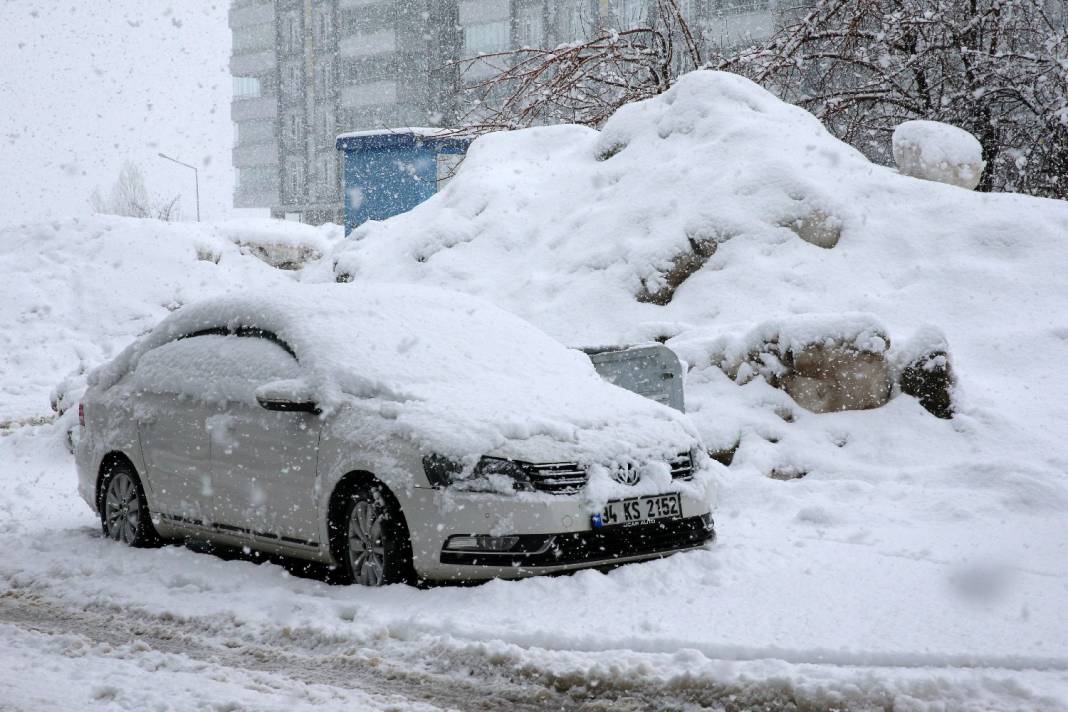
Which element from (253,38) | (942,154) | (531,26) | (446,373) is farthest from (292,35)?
(446,373)

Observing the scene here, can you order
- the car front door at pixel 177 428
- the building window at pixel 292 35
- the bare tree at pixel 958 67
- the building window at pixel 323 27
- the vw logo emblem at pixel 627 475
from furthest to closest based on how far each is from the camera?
1. the building window at pixel 292 35
2. the building window at pixel 323 27
3. the bare tree at pixel 958 67
4. the car front door at pixel 177 428
5. the vw logo emblem at pixel 627 475

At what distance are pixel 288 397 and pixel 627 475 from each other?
66.5 inches

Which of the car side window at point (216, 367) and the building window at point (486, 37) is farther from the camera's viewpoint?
the building window at point (486, 37)

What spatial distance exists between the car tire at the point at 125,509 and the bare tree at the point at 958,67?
10.8m

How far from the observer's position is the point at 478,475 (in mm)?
5273

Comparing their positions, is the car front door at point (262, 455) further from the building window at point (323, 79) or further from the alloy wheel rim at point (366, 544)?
the building window at point (323, 79)

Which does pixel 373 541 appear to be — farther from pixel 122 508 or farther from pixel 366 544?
pixel 122 508

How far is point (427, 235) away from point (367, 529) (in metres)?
8.78

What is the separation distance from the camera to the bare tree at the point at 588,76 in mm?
15727

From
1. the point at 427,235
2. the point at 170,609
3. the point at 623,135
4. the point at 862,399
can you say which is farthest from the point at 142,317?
the point at 170,609

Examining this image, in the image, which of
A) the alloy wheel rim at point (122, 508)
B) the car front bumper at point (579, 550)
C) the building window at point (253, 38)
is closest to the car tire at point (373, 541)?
the car front bumper at point (579, 550)

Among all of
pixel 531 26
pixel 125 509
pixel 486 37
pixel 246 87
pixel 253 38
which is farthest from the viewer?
pixel 246 87

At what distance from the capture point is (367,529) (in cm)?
553

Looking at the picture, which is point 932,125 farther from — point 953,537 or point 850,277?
point 953,537
